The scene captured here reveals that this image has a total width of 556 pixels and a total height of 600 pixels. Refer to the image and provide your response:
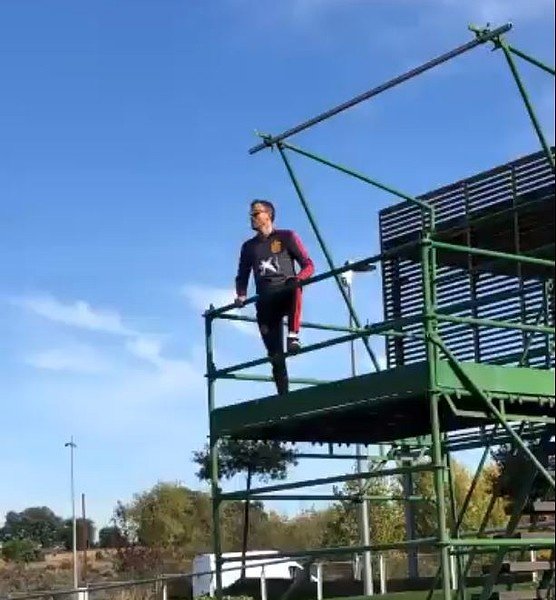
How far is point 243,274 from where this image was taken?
36.9ft

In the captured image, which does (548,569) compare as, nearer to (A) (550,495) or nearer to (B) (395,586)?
(A) (550,495)

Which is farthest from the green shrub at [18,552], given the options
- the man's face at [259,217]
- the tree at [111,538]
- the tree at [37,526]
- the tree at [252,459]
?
the man's face at [259,217]

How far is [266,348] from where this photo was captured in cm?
1107

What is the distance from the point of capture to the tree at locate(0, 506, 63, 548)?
103094mm

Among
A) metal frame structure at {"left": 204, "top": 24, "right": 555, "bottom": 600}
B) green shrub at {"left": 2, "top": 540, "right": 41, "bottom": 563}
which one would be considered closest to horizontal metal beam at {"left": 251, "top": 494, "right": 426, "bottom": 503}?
metal frame structure at {"left": 204, "top": 24, "right": 555, "bottom": 600}

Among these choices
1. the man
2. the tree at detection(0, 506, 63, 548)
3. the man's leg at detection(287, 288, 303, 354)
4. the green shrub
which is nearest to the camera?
the man's leg at detection(287, 288, 303, 354)

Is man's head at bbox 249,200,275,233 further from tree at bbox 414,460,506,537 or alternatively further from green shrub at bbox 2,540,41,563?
green shrub at bbox 2,540,41,563

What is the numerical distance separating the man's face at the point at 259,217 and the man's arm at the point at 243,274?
0.23 meters

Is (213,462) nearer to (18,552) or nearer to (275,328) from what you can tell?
(275,328)

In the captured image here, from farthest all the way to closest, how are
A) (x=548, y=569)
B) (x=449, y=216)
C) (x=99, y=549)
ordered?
(x=99, y=549) < (x=449, y=216) < (x=548, y=569)

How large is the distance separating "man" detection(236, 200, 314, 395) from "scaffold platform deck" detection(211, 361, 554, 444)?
15.2 inches

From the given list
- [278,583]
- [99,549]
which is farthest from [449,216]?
[99,549]

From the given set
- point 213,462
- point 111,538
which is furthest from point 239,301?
point 111,538

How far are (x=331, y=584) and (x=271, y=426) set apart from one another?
17336 mm
